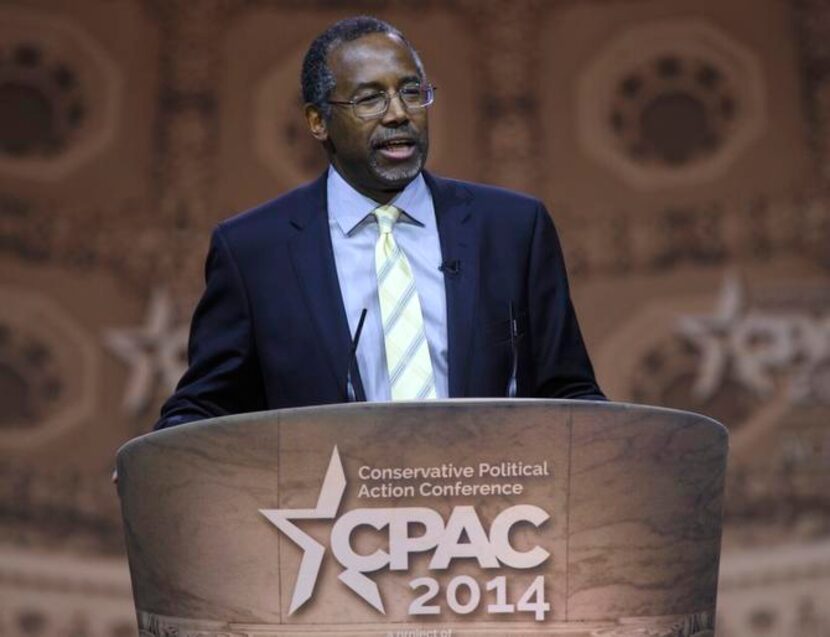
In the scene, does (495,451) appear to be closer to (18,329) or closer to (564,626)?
(564,626)

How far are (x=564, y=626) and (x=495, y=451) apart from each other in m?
0.19

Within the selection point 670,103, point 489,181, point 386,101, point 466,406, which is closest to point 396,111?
point 386,101

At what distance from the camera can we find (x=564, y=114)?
5.76m

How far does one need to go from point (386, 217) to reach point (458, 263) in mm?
124

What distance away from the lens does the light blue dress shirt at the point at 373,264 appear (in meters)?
2.39

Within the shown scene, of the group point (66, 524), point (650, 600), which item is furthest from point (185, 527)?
point (66, 524)

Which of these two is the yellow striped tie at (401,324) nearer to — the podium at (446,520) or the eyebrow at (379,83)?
the eyebrow at (379,83)

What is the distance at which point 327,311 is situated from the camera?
7.93 feet

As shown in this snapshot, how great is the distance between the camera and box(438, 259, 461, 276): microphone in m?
2.43

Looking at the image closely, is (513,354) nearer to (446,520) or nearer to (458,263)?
(458,263)

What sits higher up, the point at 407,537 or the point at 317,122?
the point at 317,122

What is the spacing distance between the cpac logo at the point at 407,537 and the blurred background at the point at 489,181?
3601 mm

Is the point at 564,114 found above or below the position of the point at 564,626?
above

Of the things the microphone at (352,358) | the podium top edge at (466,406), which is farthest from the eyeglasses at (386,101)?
the podium top edge at (466,406)
